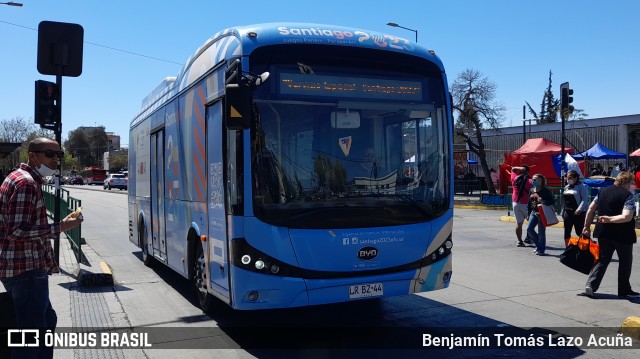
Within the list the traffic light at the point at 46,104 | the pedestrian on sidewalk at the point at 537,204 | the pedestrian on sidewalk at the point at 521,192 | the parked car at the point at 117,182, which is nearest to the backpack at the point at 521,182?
the pedestrian on sidewalk at the point at 521,192

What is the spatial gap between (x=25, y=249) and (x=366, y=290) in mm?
3144

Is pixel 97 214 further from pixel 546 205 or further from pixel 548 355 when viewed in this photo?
pixel 548 355

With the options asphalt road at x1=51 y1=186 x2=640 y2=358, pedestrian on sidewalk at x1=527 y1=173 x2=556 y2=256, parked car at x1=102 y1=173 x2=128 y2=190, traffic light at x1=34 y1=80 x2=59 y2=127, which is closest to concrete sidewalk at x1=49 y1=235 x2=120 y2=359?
asphalt road at x1=51 y1=186 x2=640 y2=358

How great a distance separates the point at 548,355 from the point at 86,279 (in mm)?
6921

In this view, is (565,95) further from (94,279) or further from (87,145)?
(87,145)

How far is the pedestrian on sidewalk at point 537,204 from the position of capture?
1235cm

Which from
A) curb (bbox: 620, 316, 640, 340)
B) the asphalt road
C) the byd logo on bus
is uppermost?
the byd logo on bus

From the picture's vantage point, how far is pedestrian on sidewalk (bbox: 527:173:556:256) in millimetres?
12352

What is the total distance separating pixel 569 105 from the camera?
19.1 metres

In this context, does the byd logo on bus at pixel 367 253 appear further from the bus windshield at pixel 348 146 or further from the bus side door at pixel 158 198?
the bus side door at pixel 158 198

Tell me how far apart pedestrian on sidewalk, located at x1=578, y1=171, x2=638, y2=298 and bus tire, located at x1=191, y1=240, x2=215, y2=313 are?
523 centimetres

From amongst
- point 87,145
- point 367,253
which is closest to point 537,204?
point 367,253

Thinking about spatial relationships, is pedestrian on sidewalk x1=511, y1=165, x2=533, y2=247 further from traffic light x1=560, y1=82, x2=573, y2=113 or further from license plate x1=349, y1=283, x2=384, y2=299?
license plate x1=349, y1=283, x2=384, y2=299

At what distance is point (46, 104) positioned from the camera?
969 cm
